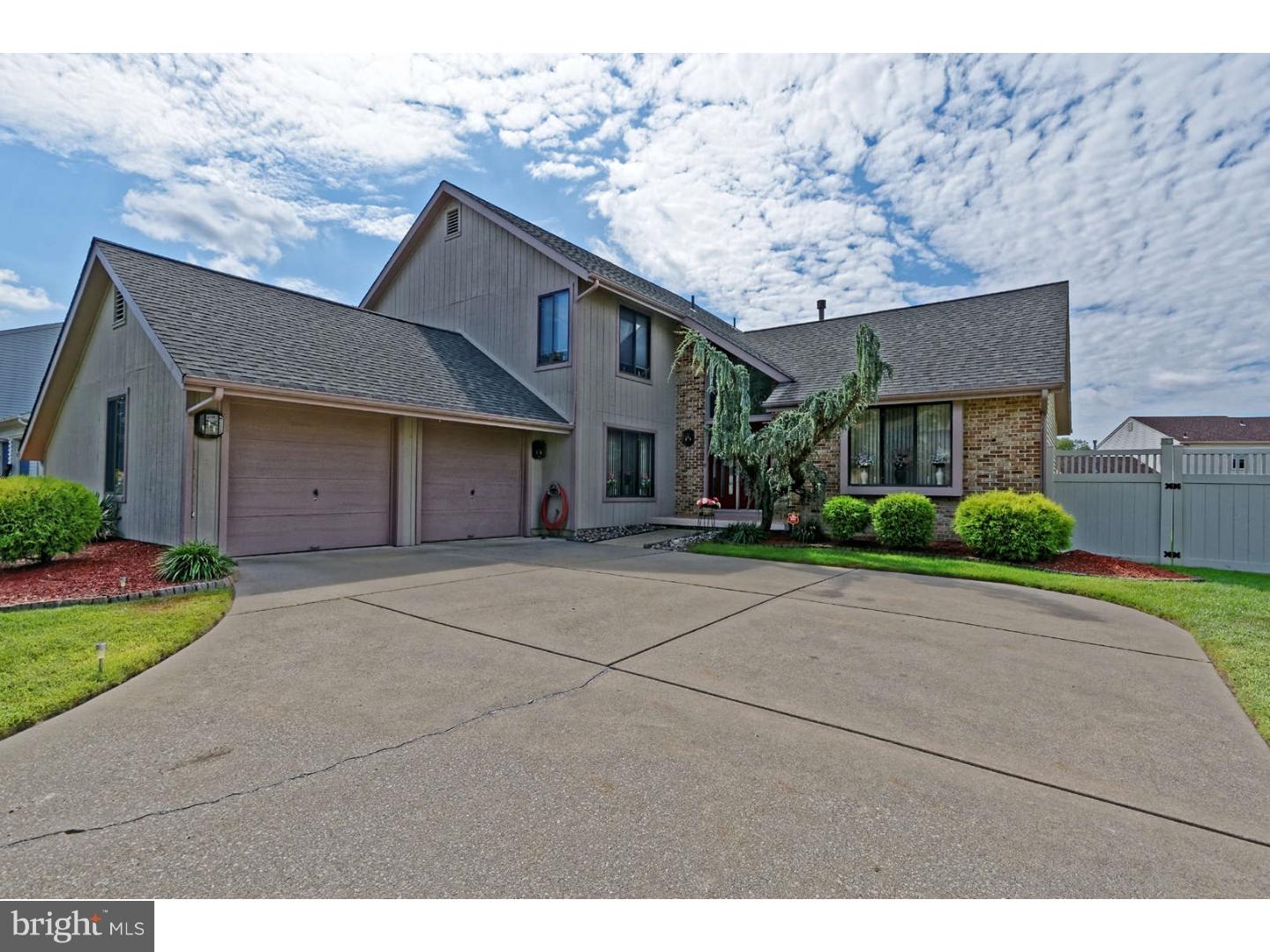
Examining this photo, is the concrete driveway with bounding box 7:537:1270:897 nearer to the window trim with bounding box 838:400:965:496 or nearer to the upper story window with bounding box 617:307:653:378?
the window trim with bounding box 838:400:965:496

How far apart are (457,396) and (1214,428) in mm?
51776

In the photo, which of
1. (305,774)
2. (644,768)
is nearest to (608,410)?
(644,768)

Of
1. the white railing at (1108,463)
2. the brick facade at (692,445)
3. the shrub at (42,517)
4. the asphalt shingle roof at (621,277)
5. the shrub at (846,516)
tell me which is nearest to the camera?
the shrub at (42,517)

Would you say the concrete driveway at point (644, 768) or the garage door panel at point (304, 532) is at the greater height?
the garage door panel at point (304, 532)

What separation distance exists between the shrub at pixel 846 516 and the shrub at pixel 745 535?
4.34ft

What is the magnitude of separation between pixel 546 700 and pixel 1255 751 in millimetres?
3917

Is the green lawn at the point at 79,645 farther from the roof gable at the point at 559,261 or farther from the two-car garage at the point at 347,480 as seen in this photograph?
the roof gable at the point at 559,261

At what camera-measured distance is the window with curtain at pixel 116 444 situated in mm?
9914

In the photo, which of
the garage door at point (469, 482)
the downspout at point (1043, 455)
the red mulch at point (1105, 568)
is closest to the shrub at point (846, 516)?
the red mulch at point (1105, 568)

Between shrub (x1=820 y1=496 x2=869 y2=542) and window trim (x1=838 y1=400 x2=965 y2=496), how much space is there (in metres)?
0.90

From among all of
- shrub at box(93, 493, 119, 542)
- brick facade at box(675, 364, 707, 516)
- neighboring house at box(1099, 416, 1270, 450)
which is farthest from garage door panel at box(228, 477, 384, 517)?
neighboring house at box(1099, 416, 1270, 450)

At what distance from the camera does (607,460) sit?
44.0 ft

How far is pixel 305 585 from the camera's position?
7027 mm

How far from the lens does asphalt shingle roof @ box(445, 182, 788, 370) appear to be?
13.6 meters
